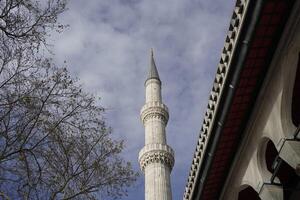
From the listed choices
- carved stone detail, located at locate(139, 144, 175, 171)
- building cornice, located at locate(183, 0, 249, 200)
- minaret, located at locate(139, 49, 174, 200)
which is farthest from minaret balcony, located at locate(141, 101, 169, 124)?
building cornice, located at locate(183, 0, 249, 200)

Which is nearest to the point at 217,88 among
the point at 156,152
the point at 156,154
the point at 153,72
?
the point at 156,154

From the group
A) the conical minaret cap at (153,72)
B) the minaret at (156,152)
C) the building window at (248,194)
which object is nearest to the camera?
the building window at (248,194)

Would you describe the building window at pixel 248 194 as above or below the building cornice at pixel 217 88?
below

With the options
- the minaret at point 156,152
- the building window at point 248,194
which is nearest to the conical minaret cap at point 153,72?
the minaret at point 156,152

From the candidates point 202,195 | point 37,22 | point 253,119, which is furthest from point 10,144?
point 253,119

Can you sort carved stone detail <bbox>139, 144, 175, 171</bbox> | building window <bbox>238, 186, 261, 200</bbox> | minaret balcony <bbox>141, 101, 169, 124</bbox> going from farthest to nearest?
1. minaret balcony <bbox>141, 101, 169, 124</bbox>
2. carved stone detail <bbox>139, 144, 175, 171</bbox>
3. building window <bbox>238, 186, 261, 200</bbox>

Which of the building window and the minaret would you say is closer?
the building window

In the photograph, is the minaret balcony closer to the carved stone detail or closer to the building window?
the carved stone detail

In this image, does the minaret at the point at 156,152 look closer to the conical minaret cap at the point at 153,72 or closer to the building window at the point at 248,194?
the conical minaret cap at the point at 153,72

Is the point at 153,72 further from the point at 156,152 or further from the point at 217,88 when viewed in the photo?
the point at 217,88

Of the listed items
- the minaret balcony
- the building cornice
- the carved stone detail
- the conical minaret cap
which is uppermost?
the conical minaret cap

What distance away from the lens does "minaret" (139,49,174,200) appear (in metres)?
31.7

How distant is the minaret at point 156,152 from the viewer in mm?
31688

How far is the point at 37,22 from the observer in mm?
9688
